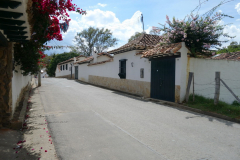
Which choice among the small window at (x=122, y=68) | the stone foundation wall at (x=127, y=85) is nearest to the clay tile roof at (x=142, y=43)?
the small window at (x=122, y=68)

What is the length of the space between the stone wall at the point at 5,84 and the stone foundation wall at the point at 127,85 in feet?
28.8

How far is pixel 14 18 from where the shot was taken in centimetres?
381

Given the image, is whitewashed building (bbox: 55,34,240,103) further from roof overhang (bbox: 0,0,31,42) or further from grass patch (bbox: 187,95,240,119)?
roof overhang (bbox: 0,0,31,42)

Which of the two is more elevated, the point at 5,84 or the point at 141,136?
the point at 5,84

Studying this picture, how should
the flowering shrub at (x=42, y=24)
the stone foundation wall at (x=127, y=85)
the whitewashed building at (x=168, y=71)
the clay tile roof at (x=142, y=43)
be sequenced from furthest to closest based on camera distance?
the clay tile roof at (x=142, y=43), the stone foundation wall at (x=127, y=85), the whitewashed building at (x=168, y=71), the flowering shrub at (x=42, y=24)

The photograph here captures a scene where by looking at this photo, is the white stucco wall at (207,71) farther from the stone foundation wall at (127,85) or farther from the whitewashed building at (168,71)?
the stone foundation wall at (127,85)

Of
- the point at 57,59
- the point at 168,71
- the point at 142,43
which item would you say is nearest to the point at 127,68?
the point at 142,43

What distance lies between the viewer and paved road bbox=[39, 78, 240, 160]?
412 centimetres

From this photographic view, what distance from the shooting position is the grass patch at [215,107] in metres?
7.45

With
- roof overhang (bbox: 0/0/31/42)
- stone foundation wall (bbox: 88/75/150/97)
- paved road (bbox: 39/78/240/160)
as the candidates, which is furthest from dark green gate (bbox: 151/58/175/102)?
roof overhang (bbox: 0/0/31/42)

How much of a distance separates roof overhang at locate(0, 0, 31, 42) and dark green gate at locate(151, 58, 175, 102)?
7.49 m

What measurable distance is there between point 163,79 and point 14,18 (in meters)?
8.78

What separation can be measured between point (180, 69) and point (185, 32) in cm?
205

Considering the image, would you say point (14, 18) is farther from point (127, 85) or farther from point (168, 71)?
point (127, 85)
